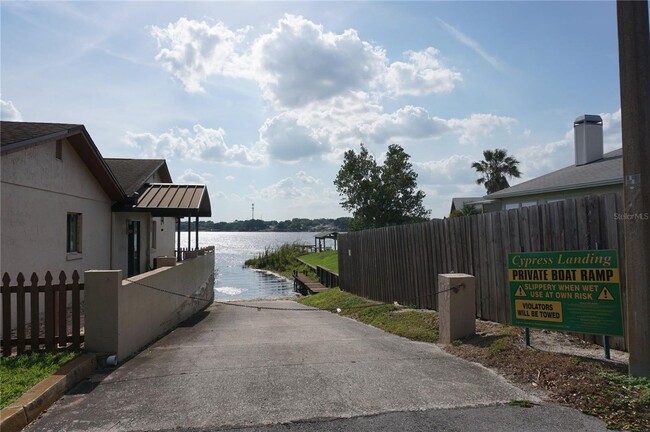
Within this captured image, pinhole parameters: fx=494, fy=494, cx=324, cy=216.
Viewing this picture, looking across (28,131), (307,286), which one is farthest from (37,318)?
(307,286)

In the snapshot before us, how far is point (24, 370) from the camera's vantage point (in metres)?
5.65

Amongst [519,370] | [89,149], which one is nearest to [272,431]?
[519,370]

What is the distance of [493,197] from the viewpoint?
813 inches

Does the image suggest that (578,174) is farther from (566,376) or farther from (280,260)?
(280,260)

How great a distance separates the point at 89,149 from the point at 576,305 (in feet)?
38.1

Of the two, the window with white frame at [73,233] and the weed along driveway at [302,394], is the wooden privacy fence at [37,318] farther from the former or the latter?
the window with white frame at [73,233]

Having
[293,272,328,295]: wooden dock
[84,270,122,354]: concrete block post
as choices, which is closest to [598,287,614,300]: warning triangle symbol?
[84,270,122,354]: concrete block post

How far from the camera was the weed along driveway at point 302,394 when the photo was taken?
4.43 metres

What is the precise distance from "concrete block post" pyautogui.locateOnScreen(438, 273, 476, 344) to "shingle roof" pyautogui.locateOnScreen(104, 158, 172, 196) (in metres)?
11.5

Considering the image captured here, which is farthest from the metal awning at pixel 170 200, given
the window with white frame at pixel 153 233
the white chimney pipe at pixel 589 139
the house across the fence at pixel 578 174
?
the white chimney pipe at pixel 589 139

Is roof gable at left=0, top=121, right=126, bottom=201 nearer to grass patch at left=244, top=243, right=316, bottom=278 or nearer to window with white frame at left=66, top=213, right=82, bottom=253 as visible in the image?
window with white frame at left=66, top=213, right=82, bottom=253

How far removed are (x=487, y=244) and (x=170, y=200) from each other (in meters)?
11.6

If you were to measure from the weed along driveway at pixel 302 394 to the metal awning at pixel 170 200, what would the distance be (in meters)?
9.32

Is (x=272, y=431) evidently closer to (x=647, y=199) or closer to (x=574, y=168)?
(x=647, y=199)
